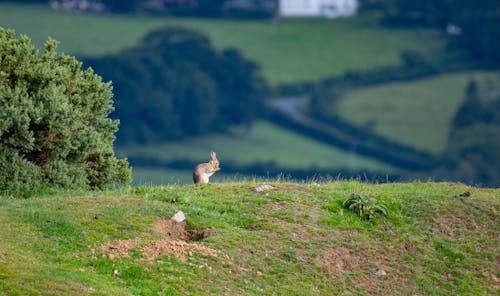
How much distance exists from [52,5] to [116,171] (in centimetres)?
12639

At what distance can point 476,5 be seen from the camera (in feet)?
529

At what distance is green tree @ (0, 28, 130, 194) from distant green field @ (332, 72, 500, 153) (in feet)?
304

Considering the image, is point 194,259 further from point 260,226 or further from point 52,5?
point 52,5

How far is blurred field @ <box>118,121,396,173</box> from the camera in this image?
111688mm

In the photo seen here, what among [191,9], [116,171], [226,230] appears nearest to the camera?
[226,230]

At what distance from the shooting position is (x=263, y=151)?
115188 millimetres

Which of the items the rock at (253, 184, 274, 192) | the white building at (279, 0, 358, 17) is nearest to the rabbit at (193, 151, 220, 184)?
the rock at (253, 184, 274, 192)

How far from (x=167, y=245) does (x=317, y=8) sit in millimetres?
148746

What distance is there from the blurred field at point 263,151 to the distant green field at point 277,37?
1966cm

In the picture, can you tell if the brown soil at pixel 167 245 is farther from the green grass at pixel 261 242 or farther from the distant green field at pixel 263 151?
the distant green field at pixel 263 151

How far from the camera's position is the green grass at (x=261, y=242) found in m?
21.6

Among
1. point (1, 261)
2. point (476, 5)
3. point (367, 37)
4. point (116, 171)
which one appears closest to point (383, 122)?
point (367, 37)

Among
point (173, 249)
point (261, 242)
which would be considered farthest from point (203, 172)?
point (173, 249)

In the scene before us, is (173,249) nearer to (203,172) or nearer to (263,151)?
(203,172)
